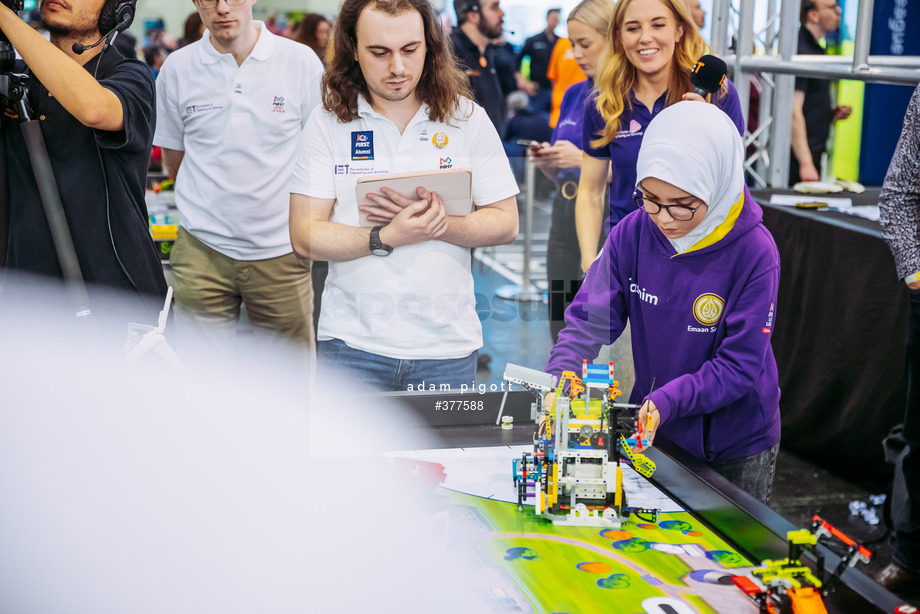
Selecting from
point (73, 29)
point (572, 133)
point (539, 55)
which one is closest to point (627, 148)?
point (572, 133)

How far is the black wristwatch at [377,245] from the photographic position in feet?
5.68

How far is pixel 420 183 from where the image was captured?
167 cm

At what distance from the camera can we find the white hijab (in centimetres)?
152

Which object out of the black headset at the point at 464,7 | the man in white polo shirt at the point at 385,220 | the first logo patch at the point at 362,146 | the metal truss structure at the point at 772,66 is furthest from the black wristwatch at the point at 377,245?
the black headset at the point at 464,7

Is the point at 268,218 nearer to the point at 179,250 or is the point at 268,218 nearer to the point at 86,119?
the point at 179,250

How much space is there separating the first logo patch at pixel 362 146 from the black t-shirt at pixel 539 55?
18.0 ft

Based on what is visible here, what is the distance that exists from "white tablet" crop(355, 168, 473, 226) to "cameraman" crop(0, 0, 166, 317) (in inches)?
23.7

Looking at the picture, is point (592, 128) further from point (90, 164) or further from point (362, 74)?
point (90, 164)

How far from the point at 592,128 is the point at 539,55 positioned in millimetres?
4821

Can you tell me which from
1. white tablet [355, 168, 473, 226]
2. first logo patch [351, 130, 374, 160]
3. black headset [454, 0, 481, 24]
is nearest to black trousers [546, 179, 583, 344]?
white tablet [355, 168, 473, 226]

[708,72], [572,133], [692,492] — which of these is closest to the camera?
[692,492]

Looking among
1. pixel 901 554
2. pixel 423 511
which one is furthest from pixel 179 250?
pixel 901 554

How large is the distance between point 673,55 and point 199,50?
1343 millimetres

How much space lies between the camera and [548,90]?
288 inches
